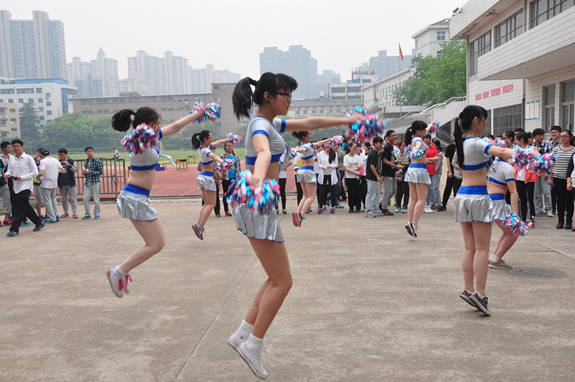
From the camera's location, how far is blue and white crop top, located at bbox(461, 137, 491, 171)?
13.9 ft

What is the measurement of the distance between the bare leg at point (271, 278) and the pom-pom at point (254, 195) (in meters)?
0.43

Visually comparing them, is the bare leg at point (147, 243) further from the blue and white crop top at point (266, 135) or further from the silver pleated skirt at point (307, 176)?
the silver pleated skirt at point (307, 176)

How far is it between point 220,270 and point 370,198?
5.75 metres

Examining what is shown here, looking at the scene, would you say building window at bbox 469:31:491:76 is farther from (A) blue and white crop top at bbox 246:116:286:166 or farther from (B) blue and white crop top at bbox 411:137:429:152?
(A) blue and white crop top at bbox 246:116:286:166

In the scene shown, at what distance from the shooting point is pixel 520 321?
4.06 metres

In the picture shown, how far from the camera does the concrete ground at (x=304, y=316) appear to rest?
10.8 feet

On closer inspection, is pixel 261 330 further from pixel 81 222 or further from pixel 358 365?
pixel 81 222

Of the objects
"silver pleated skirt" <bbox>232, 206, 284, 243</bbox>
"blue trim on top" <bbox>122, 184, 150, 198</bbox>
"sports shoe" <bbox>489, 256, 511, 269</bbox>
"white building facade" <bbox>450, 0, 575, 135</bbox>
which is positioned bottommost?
"sports shoe" <bbox>489, 256, 511, 269</bbox>

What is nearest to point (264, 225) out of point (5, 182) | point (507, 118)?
point (5, 182)

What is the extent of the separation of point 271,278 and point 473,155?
2395mm

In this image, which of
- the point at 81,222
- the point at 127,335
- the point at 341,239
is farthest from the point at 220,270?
the point at 81,222

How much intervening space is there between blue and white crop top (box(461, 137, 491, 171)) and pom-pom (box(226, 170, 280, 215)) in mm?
2375

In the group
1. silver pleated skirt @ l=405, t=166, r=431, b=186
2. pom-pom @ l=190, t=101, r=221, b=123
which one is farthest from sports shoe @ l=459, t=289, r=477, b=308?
silver pleated skirt @ l=405, t=166, r=431, b=186

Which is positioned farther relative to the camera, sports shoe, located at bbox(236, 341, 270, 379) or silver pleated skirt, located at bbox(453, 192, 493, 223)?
silver pleated skirt, located at bbox(453, 192, 493, 223)
